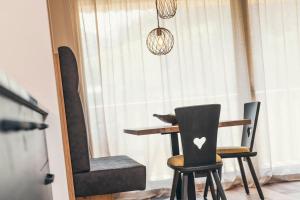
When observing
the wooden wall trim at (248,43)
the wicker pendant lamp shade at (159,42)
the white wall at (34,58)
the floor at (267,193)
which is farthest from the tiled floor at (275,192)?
the white wall at (34,58)

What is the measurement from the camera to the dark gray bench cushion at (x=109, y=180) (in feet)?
8.29

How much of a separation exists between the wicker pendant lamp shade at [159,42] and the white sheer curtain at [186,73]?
399 mm

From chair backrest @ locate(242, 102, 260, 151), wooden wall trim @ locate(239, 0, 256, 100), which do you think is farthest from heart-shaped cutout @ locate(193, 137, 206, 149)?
wooden wall trim @ locate(239, 0, 256, 100)

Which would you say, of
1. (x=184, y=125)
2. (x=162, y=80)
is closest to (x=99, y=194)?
(x=184, y=125)

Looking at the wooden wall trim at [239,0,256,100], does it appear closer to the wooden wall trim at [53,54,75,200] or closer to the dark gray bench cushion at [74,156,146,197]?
the dark gray bench cushion at [74,156,146,197]

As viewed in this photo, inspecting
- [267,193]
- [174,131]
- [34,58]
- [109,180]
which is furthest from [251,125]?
[34,58]

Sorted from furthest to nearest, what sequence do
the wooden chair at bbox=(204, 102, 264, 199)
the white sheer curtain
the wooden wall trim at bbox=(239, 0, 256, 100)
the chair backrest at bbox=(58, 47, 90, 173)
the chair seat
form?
the wooden wall trim at bbox=(239, 0, 256, 100) < the white sheer curtain < the wooden chair at bbox=(204, 102, 264, 199) < the chair seat < the chair backrest at bbox=(58, 47, 90, 173)

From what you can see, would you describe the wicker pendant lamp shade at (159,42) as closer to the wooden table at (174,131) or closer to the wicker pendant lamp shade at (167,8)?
the wicker pendant lamp shade at (167,8)

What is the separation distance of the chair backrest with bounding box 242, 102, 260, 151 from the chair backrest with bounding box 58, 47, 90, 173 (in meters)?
1.81

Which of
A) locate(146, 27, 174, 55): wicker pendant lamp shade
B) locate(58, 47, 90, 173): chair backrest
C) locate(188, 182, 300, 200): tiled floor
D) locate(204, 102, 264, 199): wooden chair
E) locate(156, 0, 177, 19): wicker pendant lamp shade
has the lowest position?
locate(188, 182, 300, 200): tiled floor

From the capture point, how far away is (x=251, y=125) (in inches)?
153

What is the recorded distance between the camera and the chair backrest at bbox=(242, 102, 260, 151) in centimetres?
374

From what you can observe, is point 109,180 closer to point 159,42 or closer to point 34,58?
point 34,58

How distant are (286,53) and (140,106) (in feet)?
6.02
